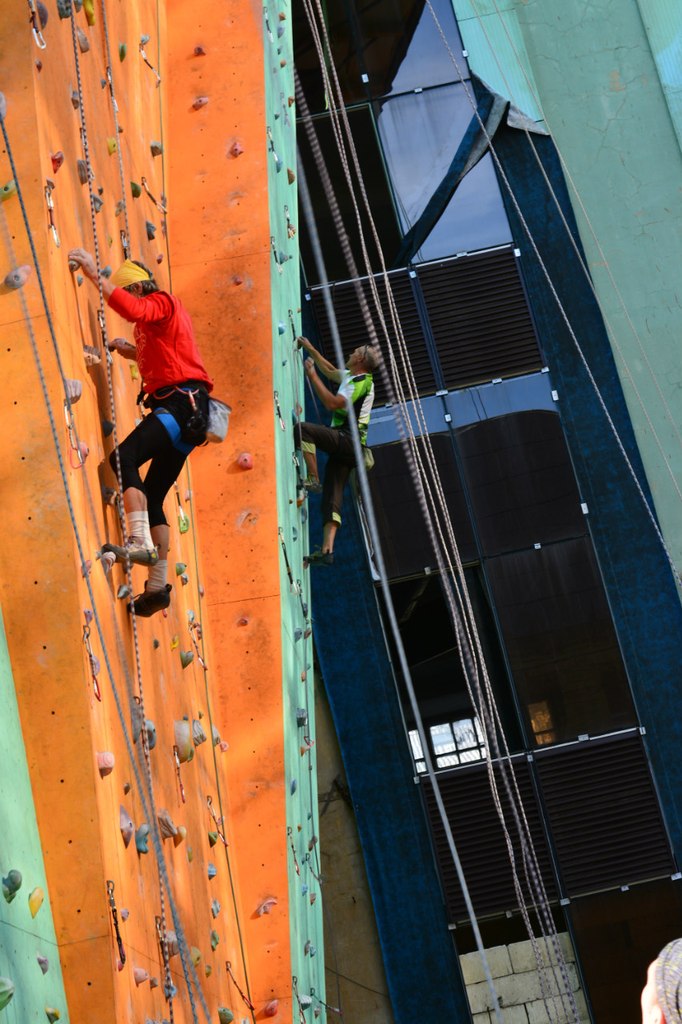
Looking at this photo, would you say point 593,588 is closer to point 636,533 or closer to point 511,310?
point 636,533

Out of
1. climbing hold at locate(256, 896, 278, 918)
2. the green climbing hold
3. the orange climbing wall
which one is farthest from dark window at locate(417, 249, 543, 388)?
the green climbing hold

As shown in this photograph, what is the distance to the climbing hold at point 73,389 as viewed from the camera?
2841 millimetres

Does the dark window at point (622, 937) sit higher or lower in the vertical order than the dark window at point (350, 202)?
lower

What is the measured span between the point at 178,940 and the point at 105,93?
7.28 feet

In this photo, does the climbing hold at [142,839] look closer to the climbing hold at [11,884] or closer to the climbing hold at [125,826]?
the climbing hold at [125,826]

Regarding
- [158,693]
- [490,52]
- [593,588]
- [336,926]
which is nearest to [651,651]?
[593,588]

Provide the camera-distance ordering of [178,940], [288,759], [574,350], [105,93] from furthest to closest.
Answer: [574,350], [288,759], [105,93], [178,940]

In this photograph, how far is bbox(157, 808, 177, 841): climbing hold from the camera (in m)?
3.28

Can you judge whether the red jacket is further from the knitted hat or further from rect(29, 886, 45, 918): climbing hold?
the knitted hat

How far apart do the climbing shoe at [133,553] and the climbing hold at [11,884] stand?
838 mm

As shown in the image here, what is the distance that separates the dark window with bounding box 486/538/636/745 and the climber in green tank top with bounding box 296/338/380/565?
2.05 metres

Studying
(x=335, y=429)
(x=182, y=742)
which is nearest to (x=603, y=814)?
(x=335, y=429)

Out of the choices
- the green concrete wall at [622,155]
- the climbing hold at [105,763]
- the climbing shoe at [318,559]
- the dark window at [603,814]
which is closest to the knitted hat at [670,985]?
the climbing hold at [105,763]

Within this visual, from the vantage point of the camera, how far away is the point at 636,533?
7879 mm
